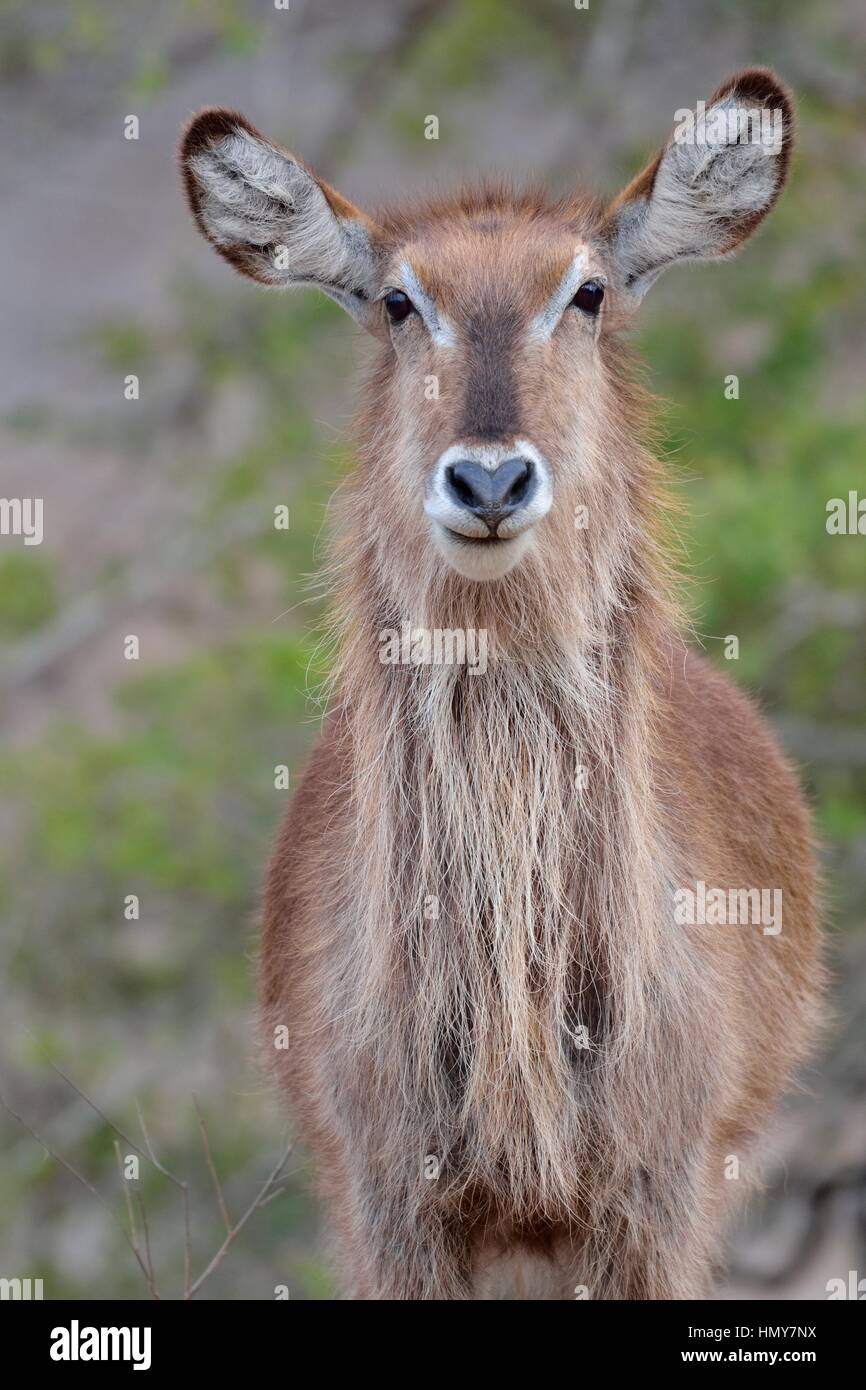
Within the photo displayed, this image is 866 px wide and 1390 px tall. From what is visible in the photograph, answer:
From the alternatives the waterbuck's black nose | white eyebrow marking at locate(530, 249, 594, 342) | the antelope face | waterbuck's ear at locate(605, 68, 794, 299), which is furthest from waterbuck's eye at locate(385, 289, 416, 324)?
the waterbuck's black nose

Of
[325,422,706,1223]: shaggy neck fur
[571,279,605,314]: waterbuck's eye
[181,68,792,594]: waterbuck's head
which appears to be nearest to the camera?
[181,68,792,594]: waterbuck's head

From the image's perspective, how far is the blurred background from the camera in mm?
10234

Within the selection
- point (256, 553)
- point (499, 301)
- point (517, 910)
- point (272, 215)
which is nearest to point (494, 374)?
point (499, 301)

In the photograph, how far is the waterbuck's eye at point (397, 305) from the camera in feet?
15.2

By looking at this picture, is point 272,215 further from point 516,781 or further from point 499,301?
point 516,781

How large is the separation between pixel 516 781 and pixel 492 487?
772 millimetres

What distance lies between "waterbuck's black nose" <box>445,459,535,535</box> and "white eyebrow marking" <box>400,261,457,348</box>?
0.49 metres

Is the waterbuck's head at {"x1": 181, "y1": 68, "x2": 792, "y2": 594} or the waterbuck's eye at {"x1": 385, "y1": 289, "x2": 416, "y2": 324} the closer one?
the waterbuck's head at {"x1": 181, "y1": 68, "x2": 792, "y2": 594}

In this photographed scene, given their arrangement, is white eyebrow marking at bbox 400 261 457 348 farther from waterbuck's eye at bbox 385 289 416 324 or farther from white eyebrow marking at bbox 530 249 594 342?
white eyebrow marking at bbox 530 249 594 342

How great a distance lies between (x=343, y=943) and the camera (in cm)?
473

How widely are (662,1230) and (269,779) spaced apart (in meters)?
6.83

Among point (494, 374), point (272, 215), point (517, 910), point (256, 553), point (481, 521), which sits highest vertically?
point (256, 553)

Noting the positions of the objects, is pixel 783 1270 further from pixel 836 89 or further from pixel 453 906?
pixel 836 89

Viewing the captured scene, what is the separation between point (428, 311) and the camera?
454 cm
